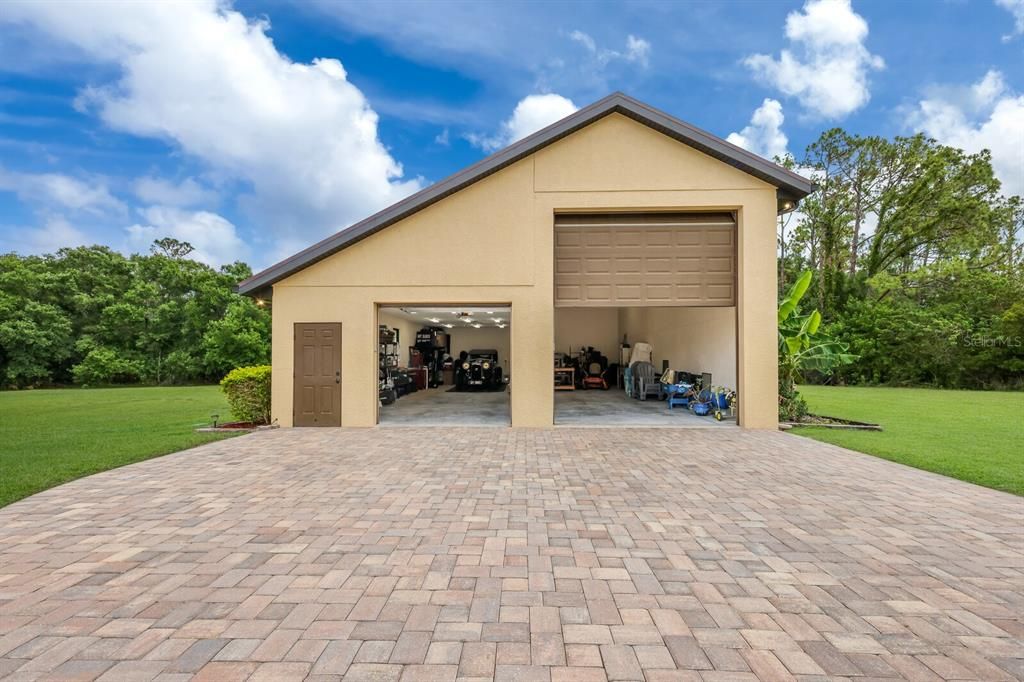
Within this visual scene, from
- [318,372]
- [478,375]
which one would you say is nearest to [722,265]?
[318,372]

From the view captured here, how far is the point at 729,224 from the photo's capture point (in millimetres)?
9234

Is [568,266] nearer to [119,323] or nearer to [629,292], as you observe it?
[629,292]

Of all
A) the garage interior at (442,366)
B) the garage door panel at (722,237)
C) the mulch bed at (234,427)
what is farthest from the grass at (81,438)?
the garage door panel at (722,237)

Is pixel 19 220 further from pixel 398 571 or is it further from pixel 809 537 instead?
pixel 809 537

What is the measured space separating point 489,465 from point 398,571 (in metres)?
3.06

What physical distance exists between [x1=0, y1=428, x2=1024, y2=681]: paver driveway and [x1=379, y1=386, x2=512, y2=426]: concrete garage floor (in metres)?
4.17

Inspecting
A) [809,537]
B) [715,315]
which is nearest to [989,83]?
[715,315]

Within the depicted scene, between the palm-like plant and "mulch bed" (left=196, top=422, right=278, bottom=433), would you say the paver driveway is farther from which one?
the palm-like plant

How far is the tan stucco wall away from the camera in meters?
8.91

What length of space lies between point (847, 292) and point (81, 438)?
30.7 metres

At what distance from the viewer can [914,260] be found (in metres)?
26.3

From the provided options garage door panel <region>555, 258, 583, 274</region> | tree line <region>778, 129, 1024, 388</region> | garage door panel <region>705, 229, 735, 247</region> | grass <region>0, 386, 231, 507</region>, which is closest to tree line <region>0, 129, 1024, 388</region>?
tree line <region>778, 129, 1024, 388</region>

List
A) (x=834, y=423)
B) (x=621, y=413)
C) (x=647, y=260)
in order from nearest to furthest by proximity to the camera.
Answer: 1. (x=647, y=260)
2. (x=834, y=423)
3. (x=621, y=413)

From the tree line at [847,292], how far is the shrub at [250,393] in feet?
65.6
